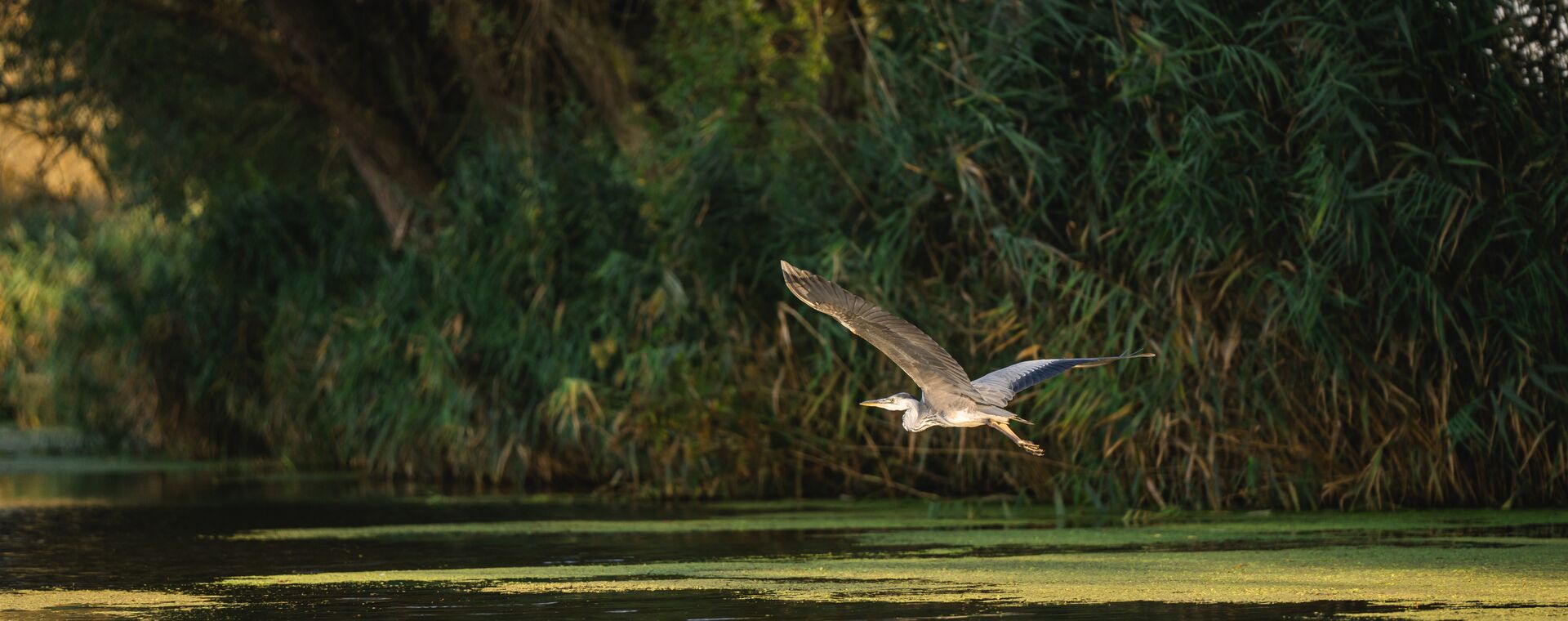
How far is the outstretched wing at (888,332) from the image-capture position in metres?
7.09

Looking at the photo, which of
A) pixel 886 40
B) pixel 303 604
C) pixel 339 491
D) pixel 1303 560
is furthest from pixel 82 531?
pixel 1303 560

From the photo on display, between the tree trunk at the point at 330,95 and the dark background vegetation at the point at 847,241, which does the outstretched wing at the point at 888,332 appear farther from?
the tree trunk at the point at 330,95

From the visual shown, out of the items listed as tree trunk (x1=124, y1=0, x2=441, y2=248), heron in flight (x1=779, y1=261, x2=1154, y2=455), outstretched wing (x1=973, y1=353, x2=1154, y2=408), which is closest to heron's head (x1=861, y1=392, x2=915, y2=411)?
heron in flight (x1=779, y1=261, x2=1154, y2=455)

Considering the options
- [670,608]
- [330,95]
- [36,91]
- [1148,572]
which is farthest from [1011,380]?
[36,91]

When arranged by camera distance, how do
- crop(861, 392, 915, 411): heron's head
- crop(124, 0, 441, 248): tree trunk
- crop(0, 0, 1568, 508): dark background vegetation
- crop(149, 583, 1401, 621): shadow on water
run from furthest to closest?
1. crop(124, 0, 441, 248): tree trunk
2. crop(0, 0, 1568, 508): dark background vegetation
3. crop(861, 392, 915, 411): heron's head
4. crop(149, 583, 1401, 621): shadow on water

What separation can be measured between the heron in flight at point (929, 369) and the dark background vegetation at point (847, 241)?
260 centimetres

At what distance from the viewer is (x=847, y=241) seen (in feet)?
38.0

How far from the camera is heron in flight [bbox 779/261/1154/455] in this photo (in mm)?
7117

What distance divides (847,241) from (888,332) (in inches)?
169

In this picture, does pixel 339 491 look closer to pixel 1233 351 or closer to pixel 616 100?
pixel 616 100

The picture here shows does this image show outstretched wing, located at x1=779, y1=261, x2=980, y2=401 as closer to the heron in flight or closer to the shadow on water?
the heron in flight

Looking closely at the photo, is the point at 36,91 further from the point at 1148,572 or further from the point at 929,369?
the point at 1148,572

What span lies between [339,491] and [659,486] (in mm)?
2446

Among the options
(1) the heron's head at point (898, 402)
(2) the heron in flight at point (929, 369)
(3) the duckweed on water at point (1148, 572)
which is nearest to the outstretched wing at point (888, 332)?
(2) the heron in flight at point (929, 369)
